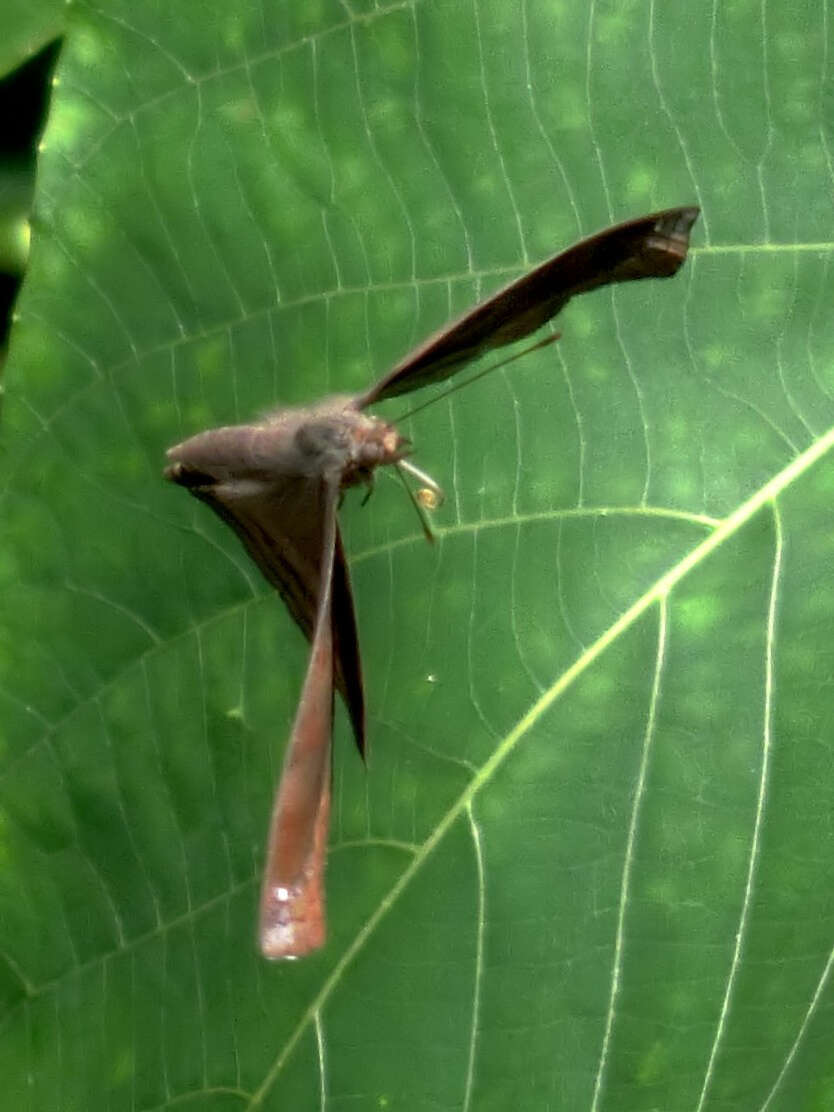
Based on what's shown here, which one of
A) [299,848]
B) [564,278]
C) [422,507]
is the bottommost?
[299,848]

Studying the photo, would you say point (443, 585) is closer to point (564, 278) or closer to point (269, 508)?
point (269, 508)

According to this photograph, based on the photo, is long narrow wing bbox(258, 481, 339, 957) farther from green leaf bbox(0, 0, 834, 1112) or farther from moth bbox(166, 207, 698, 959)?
green leaf bbox(0, 0, 834, 1112)

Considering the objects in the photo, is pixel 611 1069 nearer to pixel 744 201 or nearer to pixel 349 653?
pixel 349 653

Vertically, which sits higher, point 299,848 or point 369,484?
point 369,484

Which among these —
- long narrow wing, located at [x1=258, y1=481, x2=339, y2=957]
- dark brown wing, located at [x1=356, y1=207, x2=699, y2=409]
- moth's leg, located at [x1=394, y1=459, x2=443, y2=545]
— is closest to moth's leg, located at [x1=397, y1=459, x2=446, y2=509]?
moth's leg, located at [x1=394, y1=459, x2=443, y2=545]

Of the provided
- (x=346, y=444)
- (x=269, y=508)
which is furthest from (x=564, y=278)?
(x=269, y=508)

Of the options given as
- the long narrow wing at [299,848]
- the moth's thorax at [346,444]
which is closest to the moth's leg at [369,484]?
the moth's thorax at [346,444]

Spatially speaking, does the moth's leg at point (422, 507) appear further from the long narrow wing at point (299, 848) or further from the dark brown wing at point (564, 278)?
the long narrow wing at point (299, 848)

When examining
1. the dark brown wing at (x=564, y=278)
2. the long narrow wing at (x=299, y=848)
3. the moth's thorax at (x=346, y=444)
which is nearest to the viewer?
the long narrow wing at (x=299, y=848)
